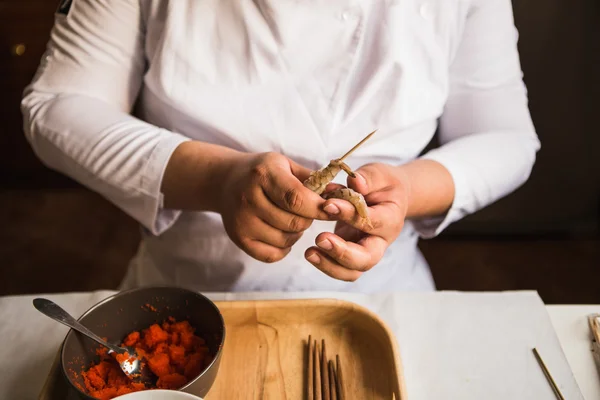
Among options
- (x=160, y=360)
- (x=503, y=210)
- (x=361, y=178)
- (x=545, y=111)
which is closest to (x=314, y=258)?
(x=361, y=178)

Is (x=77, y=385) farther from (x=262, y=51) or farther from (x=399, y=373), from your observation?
(x=262, y=51)

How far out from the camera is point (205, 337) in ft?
2.23

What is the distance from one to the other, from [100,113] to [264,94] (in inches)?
10.3

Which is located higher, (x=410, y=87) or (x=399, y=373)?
(x=410, y=87)

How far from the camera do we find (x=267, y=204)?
667mm

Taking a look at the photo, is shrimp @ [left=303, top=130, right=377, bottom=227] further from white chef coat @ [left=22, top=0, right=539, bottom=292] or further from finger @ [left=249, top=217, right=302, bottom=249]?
white chef coat @ [left=22, top=0, right=539, bottom=292]

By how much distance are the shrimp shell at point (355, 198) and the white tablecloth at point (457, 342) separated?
0.65 feet

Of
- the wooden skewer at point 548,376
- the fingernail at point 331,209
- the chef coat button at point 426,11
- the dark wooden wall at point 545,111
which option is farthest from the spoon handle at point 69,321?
the dark wooden wall at point 545,111

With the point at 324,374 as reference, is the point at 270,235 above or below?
above

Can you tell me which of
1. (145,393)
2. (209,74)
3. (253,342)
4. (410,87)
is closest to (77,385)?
(145,393)

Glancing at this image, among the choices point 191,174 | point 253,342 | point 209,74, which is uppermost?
point 209,74

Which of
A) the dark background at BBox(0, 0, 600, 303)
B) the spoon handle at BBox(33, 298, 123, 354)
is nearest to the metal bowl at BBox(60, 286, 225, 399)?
the spoon handle at BBox(33, 298, 123, 354)

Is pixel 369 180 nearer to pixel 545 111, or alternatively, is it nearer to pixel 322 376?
pixel 322 376

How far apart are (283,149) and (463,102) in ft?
1.16
